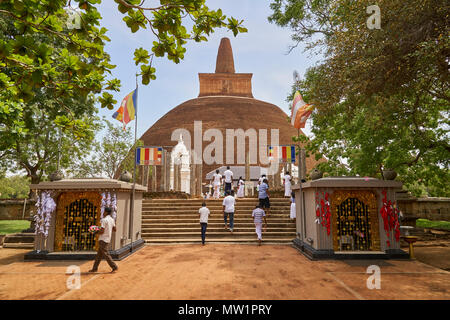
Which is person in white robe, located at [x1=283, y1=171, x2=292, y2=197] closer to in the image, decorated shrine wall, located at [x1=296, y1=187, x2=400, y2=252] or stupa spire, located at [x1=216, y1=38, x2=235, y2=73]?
decorated shrine wall, located at [x1=296, y1=187, x2=400, y2=252]

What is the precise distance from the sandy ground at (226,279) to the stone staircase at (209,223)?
251 centimetres

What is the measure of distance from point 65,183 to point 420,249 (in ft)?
39.8

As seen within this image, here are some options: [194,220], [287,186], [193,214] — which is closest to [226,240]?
[194,220]

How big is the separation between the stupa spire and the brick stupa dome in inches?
97.9

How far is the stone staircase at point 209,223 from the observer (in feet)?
34.9

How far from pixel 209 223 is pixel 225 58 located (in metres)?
54.5

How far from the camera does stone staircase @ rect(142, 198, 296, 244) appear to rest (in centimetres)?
1063

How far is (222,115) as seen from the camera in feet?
147

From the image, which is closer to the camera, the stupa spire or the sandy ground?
the sandy ground

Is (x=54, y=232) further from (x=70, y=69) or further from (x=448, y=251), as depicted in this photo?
(x=448, y=251)

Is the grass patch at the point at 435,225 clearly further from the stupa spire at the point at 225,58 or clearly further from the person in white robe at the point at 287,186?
the stupa spire at the point at 225,58

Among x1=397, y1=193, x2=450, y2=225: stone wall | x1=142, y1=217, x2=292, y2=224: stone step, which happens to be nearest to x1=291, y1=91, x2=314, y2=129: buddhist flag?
x1=142, y1=217, x2=292, y2=224: stone step

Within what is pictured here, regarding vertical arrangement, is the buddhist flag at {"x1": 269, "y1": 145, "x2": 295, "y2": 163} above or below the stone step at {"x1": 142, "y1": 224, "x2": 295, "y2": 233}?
above
